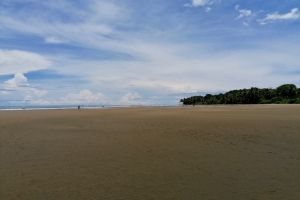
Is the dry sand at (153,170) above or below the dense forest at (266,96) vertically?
below

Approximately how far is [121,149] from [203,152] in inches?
134

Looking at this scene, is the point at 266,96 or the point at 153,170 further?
the point at 266,96

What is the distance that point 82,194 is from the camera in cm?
520

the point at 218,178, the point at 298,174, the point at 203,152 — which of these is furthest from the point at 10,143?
the point at 298,174

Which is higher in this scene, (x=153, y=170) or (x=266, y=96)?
(x=266, y=96)

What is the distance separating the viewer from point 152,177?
625 cm

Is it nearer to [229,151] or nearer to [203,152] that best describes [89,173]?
[203,152]

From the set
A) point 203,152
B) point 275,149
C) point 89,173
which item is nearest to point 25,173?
point 89,173

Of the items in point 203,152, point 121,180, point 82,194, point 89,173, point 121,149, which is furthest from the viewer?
point 121,149

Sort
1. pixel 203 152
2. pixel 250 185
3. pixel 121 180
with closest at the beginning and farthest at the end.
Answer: pixel 250 185 → pixel 121 180 → pixel 203 152

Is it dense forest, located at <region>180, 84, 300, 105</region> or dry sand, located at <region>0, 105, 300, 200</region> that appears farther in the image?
dense forest, located at <region>180, 84, 300, 105</region>

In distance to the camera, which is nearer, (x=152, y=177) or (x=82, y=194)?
(x=82, y=194)

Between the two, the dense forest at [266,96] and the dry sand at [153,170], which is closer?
the dry sand at [153,170]

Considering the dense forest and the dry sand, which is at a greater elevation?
the dense forest
